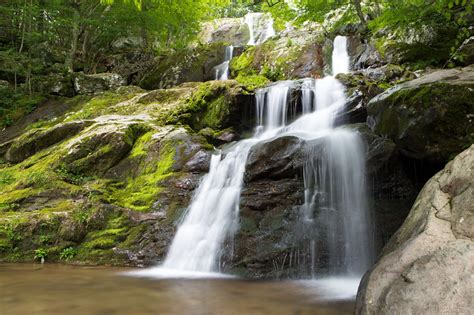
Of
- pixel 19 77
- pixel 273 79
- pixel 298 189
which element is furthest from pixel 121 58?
pixel 298 189

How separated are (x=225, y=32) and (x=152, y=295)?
74.6ft

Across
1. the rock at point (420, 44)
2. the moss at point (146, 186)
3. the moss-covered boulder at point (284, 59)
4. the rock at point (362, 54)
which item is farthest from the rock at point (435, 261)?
the moss-covered boulder at point (284, 59)

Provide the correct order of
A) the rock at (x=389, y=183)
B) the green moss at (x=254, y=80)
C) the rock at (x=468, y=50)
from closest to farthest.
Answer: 1. the rock at (x=389, y=183)
2. the rock at (x=468, y=50)
3. the green moss at (x=254, y=80)

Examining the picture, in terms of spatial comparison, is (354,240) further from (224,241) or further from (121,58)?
(121,58)

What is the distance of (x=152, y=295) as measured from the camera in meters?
4.39

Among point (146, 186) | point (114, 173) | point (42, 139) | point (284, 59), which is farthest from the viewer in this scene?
point (284, 59)

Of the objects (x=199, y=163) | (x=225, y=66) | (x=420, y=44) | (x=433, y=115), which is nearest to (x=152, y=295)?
(x=199, y=163)

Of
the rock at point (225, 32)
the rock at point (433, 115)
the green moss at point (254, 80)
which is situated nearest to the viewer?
the rock at point (433, 115)

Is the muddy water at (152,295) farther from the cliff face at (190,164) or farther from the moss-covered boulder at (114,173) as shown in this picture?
the moss-covered boulder at (114,173)

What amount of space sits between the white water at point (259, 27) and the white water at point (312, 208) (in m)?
15.5

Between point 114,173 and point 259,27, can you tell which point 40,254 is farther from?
point 259,27

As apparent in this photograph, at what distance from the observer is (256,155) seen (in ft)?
24.6

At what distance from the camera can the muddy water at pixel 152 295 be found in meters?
3.85

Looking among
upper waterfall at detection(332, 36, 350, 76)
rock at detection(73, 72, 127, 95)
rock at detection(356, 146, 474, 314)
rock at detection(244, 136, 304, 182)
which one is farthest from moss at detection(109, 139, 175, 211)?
rock at detection(73, 72, 127, 95)
